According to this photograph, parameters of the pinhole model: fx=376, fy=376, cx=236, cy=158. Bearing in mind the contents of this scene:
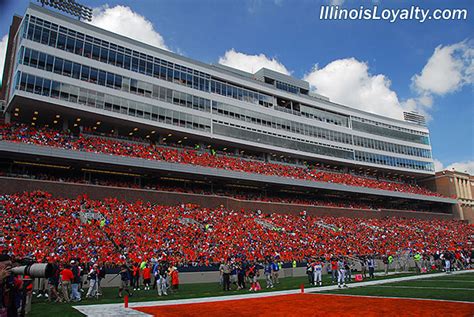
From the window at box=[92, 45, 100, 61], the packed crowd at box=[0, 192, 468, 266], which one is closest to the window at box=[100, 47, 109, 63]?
the window at box=[92, 45, 100, 61]

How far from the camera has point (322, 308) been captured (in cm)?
1327

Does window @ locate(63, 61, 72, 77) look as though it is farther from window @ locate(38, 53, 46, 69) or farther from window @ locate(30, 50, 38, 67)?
window @ locate(30, 50, 38, 67)

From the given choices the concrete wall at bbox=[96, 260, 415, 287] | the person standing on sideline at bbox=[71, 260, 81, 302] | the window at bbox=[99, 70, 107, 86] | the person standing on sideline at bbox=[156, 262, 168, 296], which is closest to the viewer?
the person standing on sideline at bbox=[71, 260, 81, 302]

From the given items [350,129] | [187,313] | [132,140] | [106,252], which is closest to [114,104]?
[132,140]

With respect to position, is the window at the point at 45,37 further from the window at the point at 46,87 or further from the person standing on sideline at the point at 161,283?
the person standing on sideline at the point at 161,283

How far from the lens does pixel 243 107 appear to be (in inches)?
2046

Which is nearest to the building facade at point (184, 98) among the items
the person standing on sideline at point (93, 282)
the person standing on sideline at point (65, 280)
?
the person standing on sideline at point (93, 282)

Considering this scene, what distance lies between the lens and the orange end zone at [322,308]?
39.2 ft

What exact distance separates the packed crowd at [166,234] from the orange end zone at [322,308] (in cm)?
1078

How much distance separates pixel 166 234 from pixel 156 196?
29.7 ft

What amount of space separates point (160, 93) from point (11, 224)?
23.3 m

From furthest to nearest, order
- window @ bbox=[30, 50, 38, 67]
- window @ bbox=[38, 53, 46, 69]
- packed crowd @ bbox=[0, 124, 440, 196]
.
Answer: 1. window @ bbox=[38, 53, 46, 69]
2. window @ bbox=[30, 50, 38, 67]
3. packed crowd @ bbox=[0, 124, 440, 196]

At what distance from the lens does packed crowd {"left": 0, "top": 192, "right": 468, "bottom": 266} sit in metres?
24.2

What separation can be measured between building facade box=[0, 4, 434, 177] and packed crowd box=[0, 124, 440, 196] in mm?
2290
